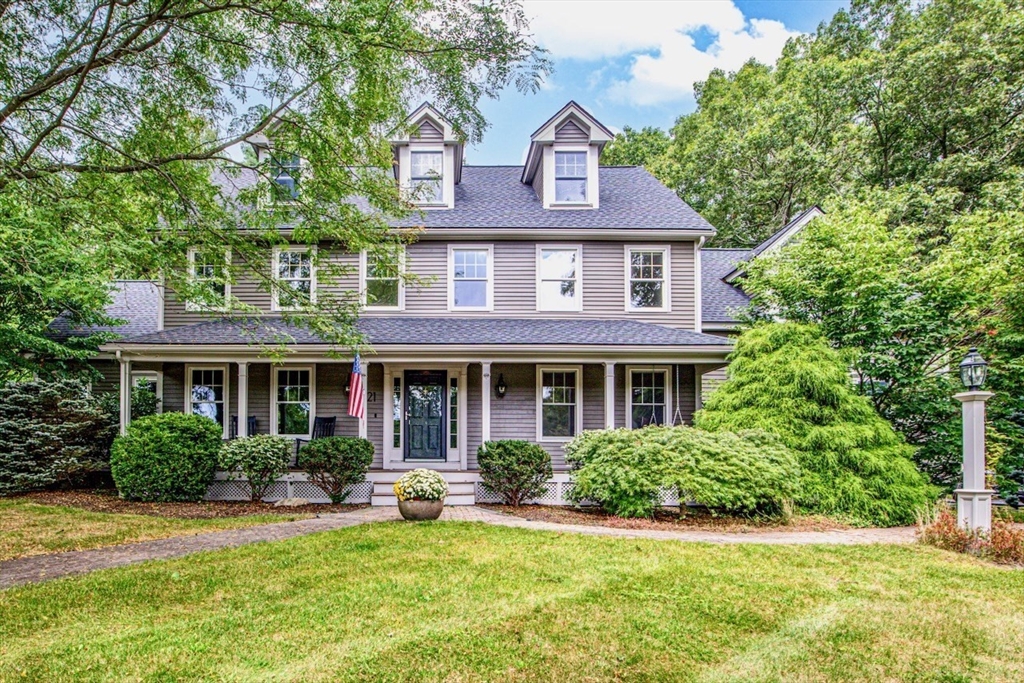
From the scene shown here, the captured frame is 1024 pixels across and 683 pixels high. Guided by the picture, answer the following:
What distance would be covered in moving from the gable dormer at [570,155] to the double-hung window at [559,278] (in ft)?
4.33

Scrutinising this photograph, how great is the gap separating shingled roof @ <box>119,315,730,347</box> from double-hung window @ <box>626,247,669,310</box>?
2.34 feet

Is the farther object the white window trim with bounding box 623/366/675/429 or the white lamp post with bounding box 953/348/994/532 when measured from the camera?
the white window trim with bounding box 623/366/675/429

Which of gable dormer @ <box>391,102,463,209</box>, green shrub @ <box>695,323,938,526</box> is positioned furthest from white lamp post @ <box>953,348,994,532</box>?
gable dormer @ <box>391,102,463,209</box>

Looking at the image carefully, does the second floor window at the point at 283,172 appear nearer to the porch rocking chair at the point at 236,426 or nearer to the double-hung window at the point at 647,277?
the porch rocking chair at the point at 236,426

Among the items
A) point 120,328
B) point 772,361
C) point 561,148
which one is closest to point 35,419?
point 120,328

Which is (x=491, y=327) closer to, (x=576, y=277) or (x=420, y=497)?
(x=576, y=277)

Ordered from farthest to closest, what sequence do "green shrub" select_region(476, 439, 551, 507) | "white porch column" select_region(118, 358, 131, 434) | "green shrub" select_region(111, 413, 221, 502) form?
"white porch column" select_region(118, 358, 131, 434) < "green shrub" select_region(476, 439, 551, 507) < "green shrub" select_region(111, 413, 221, 502)

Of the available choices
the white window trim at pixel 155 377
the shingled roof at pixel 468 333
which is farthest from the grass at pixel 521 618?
the white window trim at pixel 155 377

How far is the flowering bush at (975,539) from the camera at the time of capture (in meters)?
6.93

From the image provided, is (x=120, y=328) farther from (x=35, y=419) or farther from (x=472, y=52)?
(x=472, y=52)

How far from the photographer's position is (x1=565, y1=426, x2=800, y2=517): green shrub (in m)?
8.84

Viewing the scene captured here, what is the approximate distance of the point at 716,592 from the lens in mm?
5312

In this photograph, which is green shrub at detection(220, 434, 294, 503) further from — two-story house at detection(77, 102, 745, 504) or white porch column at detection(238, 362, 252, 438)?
two-story house at detection(77, 102, 745, 504)

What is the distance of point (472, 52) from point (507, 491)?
733 cm
